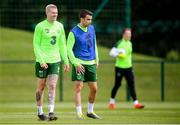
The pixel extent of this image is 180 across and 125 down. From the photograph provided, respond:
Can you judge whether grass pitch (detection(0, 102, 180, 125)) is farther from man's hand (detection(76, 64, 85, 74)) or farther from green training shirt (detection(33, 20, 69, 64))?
green training shirt (detection(33, 20, 69, 64))

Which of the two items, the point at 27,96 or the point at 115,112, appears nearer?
the point at 115,112

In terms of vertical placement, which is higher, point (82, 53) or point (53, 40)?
point (53, 40)

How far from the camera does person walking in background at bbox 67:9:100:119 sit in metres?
17.8

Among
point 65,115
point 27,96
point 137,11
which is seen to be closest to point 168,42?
point 137,11

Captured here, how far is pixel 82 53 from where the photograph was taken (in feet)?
58.9

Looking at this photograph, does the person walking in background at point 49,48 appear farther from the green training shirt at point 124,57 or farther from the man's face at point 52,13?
the green training shirt at point 124,57

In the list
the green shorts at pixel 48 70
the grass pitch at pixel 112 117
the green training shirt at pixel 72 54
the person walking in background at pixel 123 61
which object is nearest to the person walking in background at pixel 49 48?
the green shorts at pixel 48 70

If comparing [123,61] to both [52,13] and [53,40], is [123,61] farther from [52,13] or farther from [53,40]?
[52,13]

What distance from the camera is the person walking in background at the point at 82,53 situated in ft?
58.4

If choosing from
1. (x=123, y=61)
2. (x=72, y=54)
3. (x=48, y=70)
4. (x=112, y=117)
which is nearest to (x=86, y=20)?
(x=72, y=54)

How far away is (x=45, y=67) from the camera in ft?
56.3

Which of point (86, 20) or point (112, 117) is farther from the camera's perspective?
point (112, 117)

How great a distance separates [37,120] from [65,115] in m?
1.86

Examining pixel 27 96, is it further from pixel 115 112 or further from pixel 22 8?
pixel 115 112
